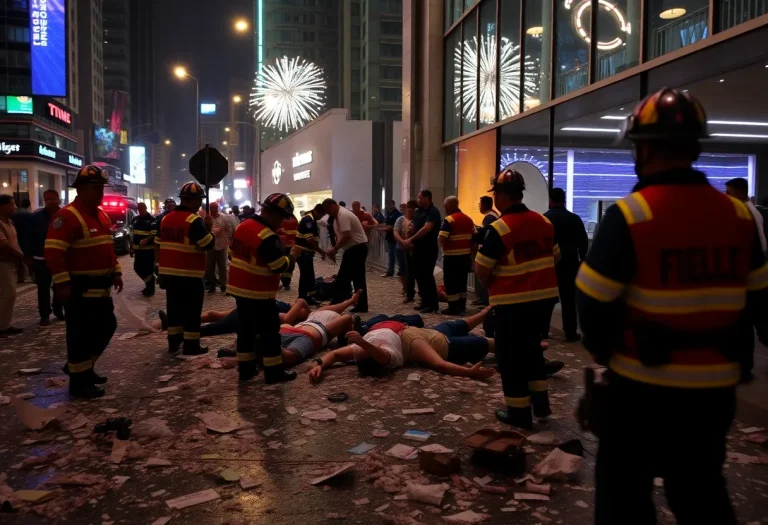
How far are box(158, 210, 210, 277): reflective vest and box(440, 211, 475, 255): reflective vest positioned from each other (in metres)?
4.28

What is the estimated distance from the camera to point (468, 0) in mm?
18016

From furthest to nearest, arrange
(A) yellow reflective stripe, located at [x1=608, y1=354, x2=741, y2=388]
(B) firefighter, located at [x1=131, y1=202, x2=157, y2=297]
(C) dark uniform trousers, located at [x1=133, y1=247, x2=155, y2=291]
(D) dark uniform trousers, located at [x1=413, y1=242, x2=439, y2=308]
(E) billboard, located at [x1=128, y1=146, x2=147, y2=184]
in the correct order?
(E) billboard, located at [x1=128, y1=146, x2=147, y2=184] < (C) dark uniform trousers, located at [x1=133, y1=247, x2=155, y2=291] < (B) firefighter, located at [x1=131, y1=202, x2=157, y2=297] < (D) dark uniform trousers, located at [x1=413, y1=242, x2=439, y2=308] < (A) yellow reflective stripe, located at [x1=608, y1=354, x2=741, y2=388]

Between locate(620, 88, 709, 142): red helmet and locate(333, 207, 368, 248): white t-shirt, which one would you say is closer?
locate(620, 88, 709, 142): red helmet

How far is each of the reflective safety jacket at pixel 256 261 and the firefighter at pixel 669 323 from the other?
13.9 ft

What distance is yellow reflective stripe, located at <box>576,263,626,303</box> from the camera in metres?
2.43

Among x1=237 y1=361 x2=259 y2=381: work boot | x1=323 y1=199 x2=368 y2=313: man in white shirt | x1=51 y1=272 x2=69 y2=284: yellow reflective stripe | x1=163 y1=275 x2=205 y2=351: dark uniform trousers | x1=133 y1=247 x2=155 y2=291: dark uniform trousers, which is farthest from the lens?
x1=133 y1=247 x2=155 y2=291: dark uniform trousers

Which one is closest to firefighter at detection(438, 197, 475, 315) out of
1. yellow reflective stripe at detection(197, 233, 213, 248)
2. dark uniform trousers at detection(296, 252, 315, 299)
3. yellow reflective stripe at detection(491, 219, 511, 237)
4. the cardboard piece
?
dark uniform trousers at detection(296, 252, 315, 299)

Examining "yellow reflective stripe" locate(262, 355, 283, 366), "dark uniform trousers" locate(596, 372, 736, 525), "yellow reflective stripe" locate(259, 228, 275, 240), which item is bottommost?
"yellow reflective stripe" locate(262, 355, 283, 366)

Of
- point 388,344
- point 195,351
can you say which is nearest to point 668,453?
point 388,344

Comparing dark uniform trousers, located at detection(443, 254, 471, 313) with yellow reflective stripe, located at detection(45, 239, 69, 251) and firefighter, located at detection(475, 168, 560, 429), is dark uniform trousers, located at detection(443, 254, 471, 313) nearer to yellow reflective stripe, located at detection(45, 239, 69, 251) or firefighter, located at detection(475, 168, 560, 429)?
firefighter, located at detection(475, 168, 560, 429)

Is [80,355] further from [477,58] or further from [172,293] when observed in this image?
[477,58]

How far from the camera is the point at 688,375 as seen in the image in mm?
2373

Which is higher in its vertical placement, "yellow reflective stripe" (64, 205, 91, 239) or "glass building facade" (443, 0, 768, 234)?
"glass building facade" (443, 0, 768, 234)

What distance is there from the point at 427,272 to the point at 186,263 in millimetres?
4720
